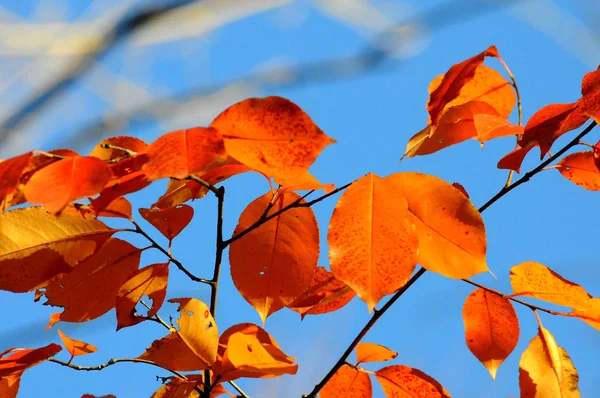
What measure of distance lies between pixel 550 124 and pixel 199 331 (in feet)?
1.12

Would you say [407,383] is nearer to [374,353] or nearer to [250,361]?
[374,353]

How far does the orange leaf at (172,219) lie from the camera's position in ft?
2.13

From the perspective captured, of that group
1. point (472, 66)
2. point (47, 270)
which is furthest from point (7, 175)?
point (472, 66)

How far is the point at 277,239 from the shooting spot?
58 cm

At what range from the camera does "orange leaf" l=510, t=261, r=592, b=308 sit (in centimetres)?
60

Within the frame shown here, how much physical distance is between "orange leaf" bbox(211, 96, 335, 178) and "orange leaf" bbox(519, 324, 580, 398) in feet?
0.99

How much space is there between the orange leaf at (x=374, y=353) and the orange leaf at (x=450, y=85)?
240 mm

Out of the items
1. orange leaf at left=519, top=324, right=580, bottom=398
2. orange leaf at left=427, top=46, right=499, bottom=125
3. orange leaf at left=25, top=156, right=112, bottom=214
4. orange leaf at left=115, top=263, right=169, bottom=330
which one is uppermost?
orange leaf at left=427, top=46, right=499, bottom=125

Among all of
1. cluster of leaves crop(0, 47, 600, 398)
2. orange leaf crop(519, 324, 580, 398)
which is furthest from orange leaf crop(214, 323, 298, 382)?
orange leaf crop(519, 324, 580, 398)

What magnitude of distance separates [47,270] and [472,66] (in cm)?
42

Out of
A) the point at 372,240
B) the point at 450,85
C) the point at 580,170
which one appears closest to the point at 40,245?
the point at 372,240

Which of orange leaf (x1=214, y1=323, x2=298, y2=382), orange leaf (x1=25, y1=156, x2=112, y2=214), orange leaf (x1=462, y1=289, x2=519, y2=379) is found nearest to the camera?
orange leaf (x1=25, y1=156, x2=112, y2=214)

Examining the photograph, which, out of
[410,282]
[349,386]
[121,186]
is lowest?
[349,386]

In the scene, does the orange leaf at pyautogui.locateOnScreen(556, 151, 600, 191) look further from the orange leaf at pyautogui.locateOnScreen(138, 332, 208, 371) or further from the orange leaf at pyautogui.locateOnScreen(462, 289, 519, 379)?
the orange leaf at pyautogui.locateOnScreen(138, 332, 208, 371)
